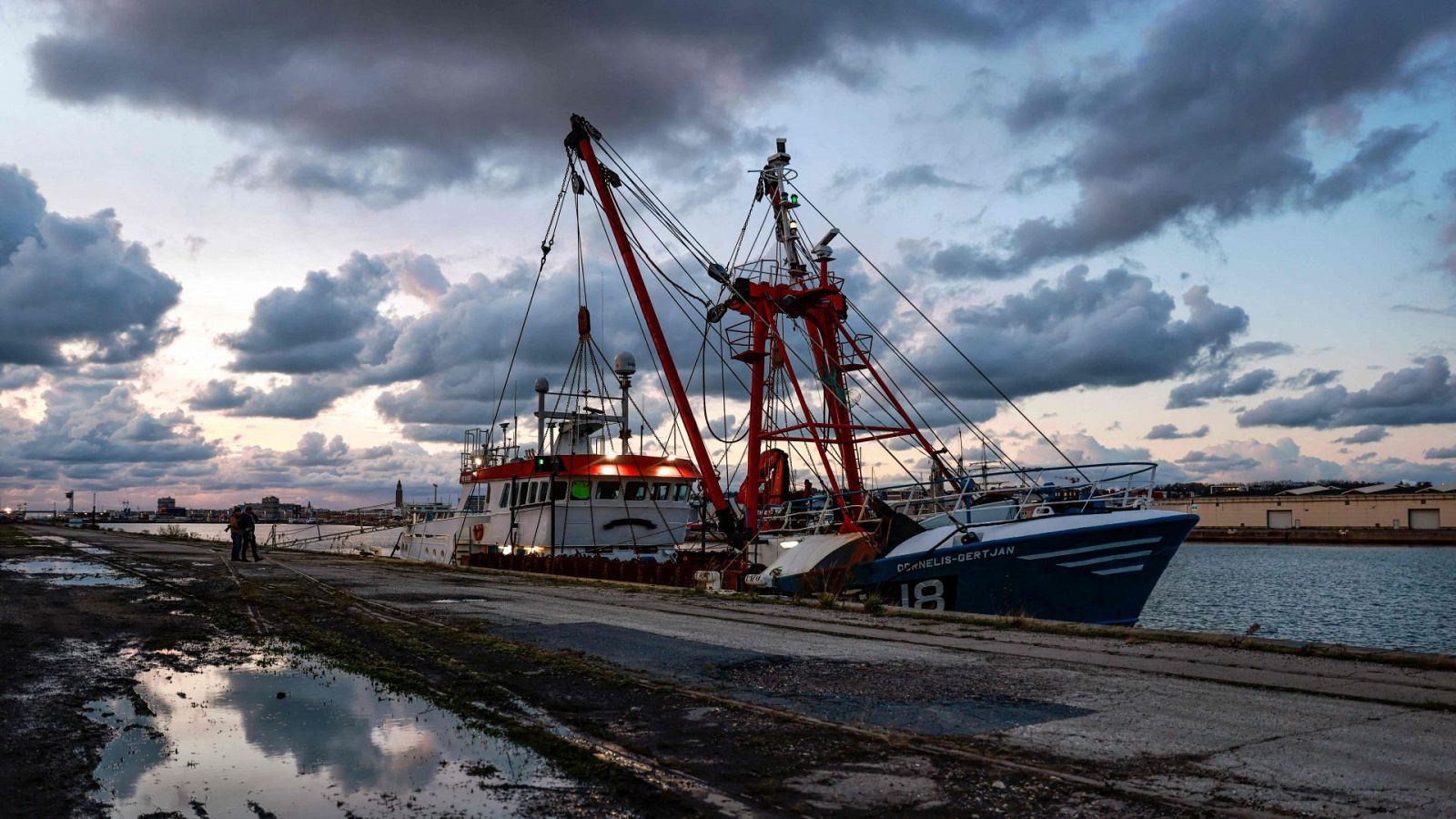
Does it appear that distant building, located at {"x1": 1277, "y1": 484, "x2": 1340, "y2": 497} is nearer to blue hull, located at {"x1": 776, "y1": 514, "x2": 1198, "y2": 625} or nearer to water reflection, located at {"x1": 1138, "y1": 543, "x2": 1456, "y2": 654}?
water reflection, located at {"x1": 1138, "y1": 543, "x2": 1456, "y2": 654}

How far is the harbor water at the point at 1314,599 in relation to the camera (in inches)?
1224

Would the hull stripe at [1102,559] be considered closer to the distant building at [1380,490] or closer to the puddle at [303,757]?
the puddle at [303,757]

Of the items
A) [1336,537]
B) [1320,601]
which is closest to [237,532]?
[1320,601]

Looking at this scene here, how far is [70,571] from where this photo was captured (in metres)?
24.5

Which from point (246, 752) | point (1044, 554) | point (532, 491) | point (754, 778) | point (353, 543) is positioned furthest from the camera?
point (353, 543)

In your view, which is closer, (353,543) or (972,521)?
(972,521)

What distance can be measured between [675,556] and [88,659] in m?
20.6

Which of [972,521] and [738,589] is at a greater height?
[972,521]

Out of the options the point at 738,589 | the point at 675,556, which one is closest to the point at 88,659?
the point at 738,589

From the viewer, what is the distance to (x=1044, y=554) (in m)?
17.9

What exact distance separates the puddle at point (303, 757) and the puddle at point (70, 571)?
15.0 metres

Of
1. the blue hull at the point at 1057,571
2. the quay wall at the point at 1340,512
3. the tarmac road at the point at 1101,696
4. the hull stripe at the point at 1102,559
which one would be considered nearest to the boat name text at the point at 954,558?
the blue hull at the point at 1057,571

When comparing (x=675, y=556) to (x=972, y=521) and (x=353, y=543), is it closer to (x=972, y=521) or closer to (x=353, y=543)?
(x=972, y=521)

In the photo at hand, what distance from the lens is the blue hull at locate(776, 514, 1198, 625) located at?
Answer: 58.7 ft
